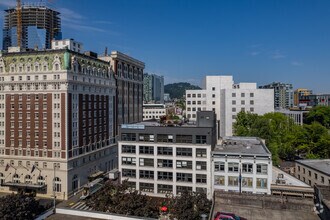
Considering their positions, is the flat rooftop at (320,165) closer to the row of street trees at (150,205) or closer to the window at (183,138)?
the window at (183,138)

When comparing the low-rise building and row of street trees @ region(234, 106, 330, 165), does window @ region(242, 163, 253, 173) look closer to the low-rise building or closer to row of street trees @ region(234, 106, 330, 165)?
the low-rise building

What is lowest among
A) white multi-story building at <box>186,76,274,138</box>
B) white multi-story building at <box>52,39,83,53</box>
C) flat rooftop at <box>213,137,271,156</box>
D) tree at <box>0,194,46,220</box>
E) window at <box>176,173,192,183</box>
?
window at <box>176,173,192,183</box>

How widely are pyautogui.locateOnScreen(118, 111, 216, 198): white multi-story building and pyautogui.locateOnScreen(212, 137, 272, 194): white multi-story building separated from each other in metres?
2.98

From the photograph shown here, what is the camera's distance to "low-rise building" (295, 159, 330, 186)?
192 feet

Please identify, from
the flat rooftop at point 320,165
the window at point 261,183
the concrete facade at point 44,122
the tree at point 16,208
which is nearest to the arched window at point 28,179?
the concrete facade at point 44,122

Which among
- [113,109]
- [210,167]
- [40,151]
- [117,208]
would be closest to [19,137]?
[40,151]

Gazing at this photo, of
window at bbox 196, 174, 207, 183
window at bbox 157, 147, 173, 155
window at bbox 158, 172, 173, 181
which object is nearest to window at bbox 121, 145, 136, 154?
window at bbox 157, 147, 173, 155

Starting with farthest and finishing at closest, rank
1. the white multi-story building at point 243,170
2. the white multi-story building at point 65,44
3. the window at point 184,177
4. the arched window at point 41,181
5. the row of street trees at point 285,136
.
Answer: the white multi-story building at point 65,44 < the row of street trees at point 285,136 < the arched window at point 41,181 < the window at point 184,177 < the white multi-story building at point 243,170

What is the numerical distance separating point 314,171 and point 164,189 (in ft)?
115

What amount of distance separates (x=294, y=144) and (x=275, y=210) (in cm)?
6269

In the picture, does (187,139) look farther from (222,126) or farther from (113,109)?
(222,126)

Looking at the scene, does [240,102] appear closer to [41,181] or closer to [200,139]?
[200,139]

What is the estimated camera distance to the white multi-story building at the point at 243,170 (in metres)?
52.4

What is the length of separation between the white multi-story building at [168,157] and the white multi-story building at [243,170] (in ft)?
9.77
